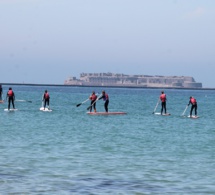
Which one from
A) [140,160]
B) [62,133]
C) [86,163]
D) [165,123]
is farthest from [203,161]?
[165,123]

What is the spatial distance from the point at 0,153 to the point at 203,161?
7015mm

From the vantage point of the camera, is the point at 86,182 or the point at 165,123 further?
the point at 165,123

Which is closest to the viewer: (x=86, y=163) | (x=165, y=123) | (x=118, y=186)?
(x=118, y=186)

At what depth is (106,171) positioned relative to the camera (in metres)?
20.5

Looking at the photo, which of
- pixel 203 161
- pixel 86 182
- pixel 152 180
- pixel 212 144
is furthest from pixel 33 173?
pixel 212 144

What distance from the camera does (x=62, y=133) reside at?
3566 centimetres

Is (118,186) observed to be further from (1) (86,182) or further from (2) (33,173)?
(2) (33,173)

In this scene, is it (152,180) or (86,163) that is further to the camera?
(86,163)

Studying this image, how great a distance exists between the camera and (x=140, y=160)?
923 inches

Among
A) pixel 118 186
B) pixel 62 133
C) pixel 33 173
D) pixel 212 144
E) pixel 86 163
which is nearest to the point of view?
pixel 118 186

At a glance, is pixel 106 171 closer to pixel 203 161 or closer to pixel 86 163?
pixel 86 163

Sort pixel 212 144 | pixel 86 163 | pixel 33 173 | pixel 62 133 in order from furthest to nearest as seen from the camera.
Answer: pixel 62 133 < pixel 212 144 < pixel 86 163 < pixel 33 173

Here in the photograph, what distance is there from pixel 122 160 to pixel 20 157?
11.2 ft

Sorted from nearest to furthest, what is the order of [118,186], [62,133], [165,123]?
[118,186], [62,133], [165,123]
